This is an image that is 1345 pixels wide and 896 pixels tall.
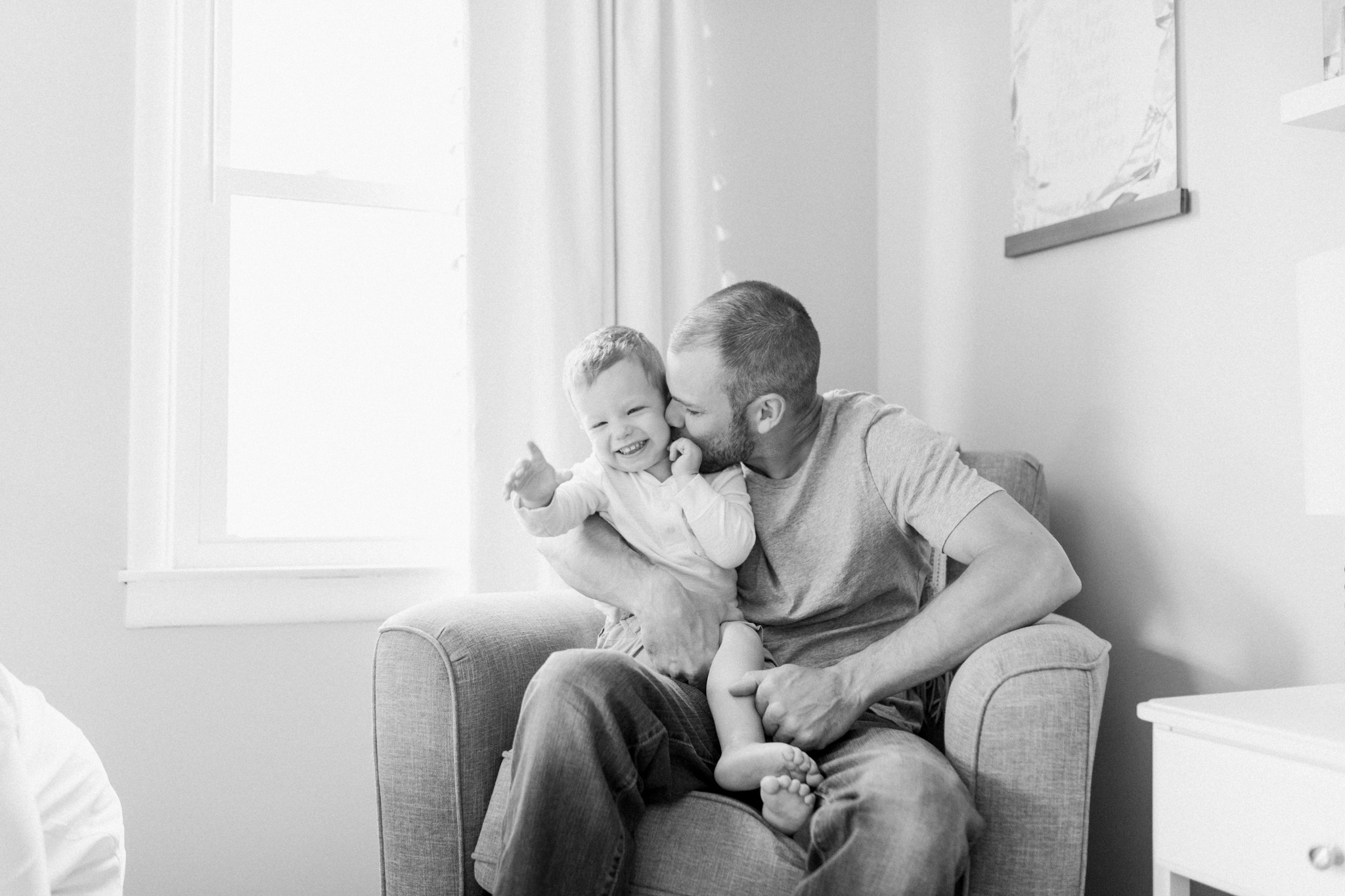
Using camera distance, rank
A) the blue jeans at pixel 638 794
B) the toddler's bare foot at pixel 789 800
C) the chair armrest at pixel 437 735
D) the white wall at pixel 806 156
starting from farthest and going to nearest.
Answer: the white wall at pixel 806 156
the chair armrest at pixel 437 735
the toddler's bare foot at pixel 789 800
the blue jeans at pixel 638 794

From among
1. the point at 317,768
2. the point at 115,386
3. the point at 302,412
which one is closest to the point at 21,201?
the point at 115,386

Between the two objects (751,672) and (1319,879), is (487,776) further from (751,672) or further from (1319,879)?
(1319,879)

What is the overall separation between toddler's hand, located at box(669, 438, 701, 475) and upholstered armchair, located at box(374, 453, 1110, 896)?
0.35 m

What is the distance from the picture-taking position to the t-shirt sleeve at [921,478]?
65.6 inches

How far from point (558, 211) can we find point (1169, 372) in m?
1.32

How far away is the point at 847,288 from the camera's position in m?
2.91

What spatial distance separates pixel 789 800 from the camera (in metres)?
1.39

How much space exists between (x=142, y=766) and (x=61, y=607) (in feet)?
1.18

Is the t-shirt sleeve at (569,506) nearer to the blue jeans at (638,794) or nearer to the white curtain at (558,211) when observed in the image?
the blue jeans at (638,794)

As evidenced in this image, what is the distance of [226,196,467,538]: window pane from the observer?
2.49 metres

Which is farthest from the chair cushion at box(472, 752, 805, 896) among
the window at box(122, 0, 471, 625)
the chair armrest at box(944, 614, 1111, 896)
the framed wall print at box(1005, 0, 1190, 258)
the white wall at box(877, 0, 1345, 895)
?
the framed wall print at box(1005, 0, 1190, 258)

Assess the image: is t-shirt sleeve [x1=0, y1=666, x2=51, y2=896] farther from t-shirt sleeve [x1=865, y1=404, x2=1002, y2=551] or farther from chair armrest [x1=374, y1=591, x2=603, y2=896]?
t-shirt sleeve [x1=865, y1=404, x2=1002, y2=551]

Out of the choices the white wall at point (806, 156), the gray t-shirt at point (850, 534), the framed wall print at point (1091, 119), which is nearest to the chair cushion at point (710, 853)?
the gray t-shirt at point (850, 534)

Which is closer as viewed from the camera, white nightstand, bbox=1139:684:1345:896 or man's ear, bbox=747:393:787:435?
white nightstand, bbox=1139:684:1345:896
